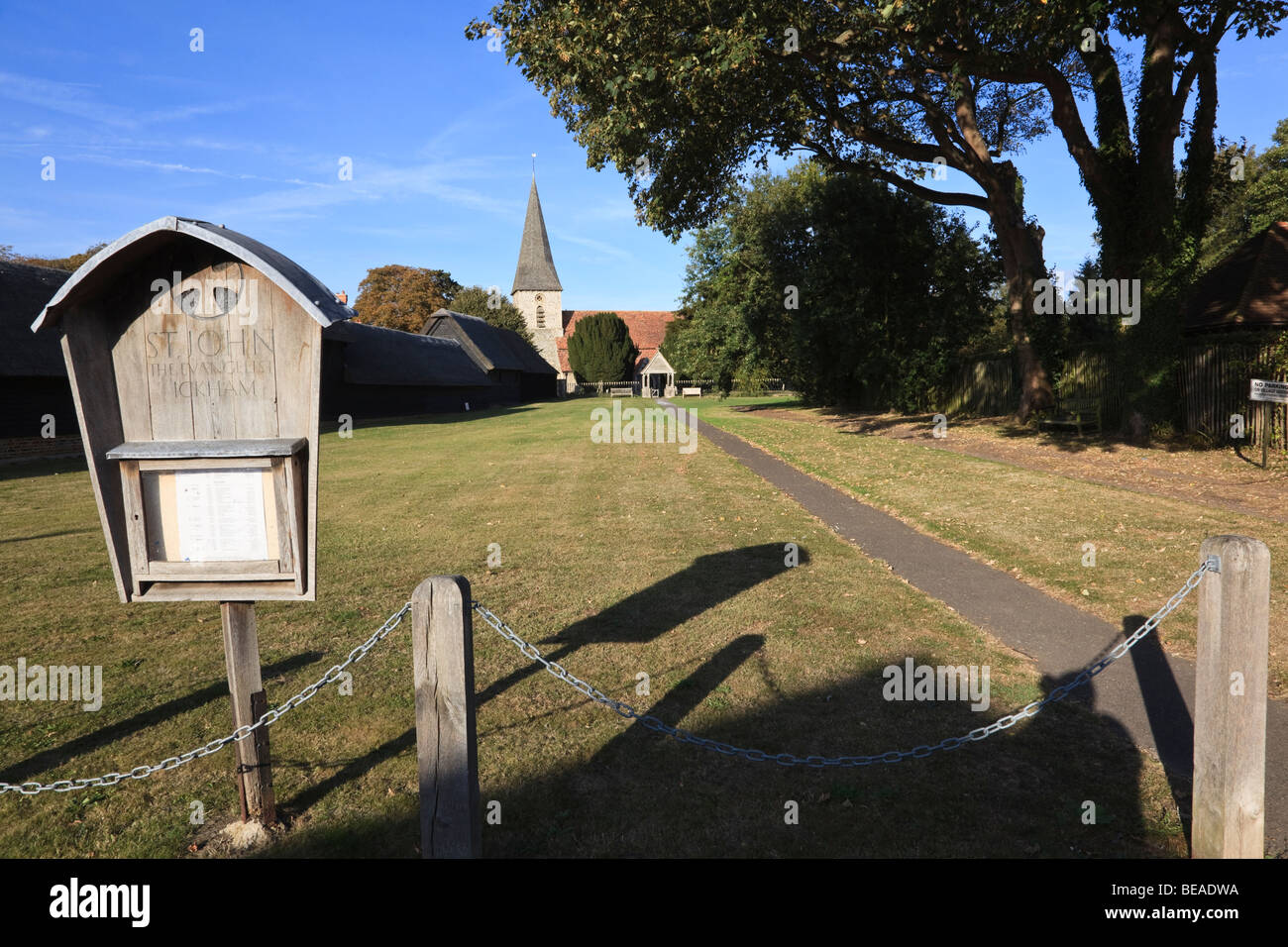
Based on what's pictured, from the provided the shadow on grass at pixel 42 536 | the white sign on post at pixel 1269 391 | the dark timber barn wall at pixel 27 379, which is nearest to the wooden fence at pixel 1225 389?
the white sign on post at pixel 1269 391

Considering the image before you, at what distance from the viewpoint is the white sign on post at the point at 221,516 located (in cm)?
365

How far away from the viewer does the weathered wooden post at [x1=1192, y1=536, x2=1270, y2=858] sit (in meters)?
3.29

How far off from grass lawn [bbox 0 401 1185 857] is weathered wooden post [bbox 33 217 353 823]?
116 cm

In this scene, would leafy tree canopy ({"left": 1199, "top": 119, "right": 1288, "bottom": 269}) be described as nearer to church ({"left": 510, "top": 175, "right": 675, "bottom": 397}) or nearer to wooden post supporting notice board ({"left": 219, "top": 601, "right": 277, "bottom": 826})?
wooden post supporting notice board ({"left": 219, "top": 601, "right": 277, "bottom": 826})

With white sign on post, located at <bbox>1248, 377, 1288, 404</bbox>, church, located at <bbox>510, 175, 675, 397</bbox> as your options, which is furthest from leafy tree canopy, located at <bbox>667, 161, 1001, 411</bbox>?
church, located at <bbox>510, 175, 675, 397</bbox>

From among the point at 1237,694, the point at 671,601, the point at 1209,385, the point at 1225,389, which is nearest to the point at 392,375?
the point at 1209,385

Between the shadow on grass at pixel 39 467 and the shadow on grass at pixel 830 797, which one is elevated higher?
the shadow on grass at pixel 39 467

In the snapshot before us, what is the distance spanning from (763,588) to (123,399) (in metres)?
5.89

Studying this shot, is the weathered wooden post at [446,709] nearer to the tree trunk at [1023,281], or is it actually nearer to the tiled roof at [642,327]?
the tree trunk at [1023,281]

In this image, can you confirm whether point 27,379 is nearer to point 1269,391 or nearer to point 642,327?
point 1269,391
